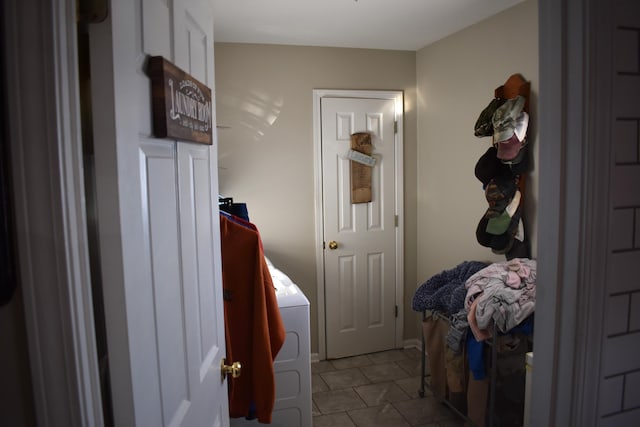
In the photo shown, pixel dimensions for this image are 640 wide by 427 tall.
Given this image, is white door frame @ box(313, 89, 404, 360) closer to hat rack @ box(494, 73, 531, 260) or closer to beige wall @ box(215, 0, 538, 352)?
beige wall @ box(215, 0, 538, 352)

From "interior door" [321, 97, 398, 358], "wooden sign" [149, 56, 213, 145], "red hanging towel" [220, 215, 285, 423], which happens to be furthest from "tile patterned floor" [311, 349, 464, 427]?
"wooden sign" [149, 56, 213, 145]

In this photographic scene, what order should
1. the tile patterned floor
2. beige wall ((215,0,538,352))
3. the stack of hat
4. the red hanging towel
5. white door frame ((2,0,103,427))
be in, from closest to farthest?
white door frame ((2,0,103,427)) < the red hanging towel < the stack of hat < the tile patterned floor < beige wall ((215,0,538,352))

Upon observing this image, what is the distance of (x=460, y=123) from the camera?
313cm

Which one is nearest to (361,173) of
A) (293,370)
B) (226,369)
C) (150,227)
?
(293,370)

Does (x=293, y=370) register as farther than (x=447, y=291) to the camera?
No

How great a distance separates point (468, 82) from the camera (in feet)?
9.96

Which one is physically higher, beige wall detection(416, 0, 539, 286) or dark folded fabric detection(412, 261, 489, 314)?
beige wall detection(416, 0, 539, 286)

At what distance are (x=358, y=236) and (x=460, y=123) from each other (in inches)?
47.9

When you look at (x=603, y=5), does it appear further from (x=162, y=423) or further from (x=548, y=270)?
(x=162, y=423)

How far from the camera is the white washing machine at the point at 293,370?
2152 mm

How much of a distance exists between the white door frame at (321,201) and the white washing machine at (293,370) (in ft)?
4.51

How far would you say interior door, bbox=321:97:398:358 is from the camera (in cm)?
353

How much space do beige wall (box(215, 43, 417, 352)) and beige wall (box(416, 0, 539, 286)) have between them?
0.93 ft

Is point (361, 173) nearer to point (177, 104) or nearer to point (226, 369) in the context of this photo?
point (226, 369)
